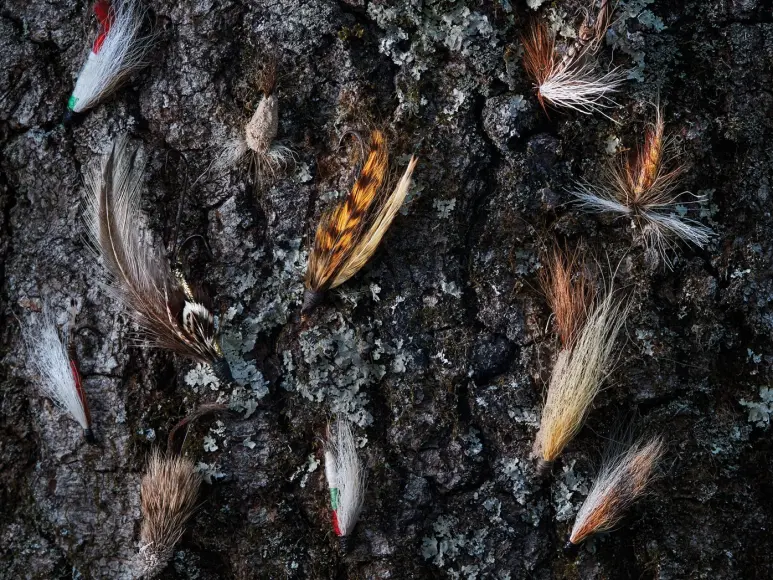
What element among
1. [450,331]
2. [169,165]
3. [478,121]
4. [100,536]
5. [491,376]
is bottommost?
[491,376]

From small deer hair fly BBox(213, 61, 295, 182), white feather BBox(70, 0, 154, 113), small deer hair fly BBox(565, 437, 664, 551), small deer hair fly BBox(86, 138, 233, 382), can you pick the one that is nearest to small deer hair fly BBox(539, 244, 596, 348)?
small deer hair fly BBox(565, 437, 664, 551)

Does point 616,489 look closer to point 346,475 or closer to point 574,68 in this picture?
point 346,475

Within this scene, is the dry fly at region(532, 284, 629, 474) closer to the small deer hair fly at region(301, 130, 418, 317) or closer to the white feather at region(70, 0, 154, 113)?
the small deer hair fly at region(301, 130, 418, 317)

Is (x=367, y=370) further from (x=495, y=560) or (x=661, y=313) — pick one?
(x=661, y=313)

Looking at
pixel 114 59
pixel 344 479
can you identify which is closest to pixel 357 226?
pixel 344 479

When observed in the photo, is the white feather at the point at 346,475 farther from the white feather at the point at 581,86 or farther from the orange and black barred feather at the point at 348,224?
the white feather at the point at 581,86

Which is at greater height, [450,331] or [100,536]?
[100,536]

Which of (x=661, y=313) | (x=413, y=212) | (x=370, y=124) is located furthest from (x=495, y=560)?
(x=370, y=124)
